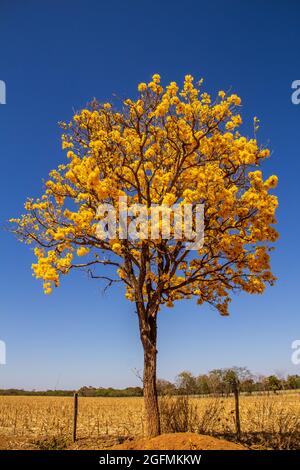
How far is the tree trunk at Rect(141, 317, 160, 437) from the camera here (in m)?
13.2

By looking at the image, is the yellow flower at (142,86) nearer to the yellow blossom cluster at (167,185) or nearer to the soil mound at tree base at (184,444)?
the yellow blossom cluster at (167,185)

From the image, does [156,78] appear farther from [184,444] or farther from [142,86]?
[184,444]

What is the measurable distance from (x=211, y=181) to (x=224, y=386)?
963 centimetres

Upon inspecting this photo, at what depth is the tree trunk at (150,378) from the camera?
1323cm

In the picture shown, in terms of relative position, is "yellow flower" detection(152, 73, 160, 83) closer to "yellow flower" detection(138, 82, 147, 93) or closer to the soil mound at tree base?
"yellow flower" detection(138, 82, 147, 93)

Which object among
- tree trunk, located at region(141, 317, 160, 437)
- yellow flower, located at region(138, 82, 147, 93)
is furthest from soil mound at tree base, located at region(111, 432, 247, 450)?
yellow flower, located at region(138, 82, 147, 93)

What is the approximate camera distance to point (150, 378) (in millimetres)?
13695

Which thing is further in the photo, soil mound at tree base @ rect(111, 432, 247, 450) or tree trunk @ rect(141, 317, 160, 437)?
tree trunk @ rect(141, 317, 160, 437)

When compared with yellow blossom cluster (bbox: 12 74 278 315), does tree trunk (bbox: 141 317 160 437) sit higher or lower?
lower

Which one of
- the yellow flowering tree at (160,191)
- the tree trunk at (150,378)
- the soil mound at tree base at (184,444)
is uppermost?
the yellow flowering tree at (160,191)

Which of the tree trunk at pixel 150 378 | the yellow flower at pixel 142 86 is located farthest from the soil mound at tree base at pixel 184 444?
the yellow flower at pixel 142 86

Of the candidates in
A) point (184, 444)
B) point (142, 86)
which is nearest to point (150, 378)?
point (184, 444)

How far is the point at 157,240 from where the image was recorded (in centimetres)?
1285

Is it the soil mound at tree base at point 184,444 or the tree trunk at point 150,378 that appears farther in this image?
the tree trunk at point 150,378
